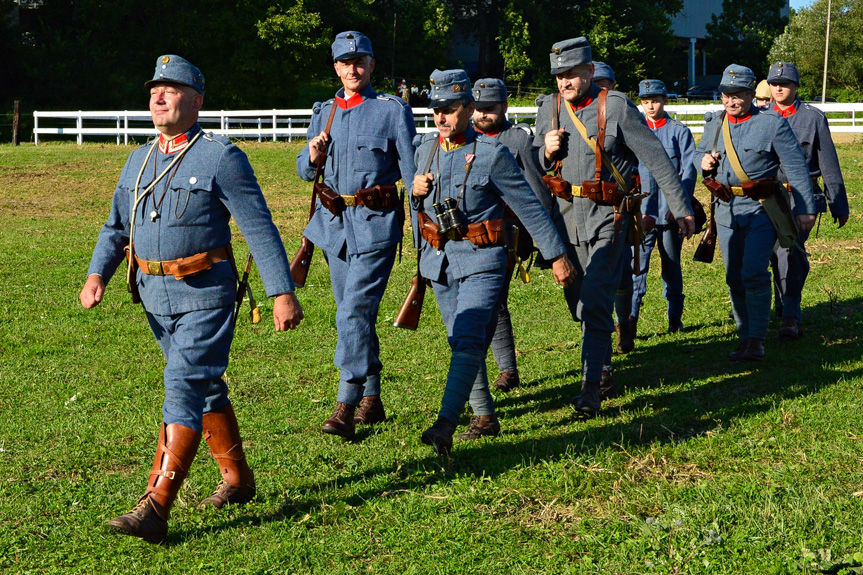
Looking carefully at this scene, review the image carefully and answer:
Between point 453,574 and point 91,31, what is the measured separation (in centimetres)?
4393

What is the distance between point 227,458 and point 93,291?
1062 mm

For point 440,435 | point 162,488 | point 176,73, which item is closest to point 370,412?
point 440,435

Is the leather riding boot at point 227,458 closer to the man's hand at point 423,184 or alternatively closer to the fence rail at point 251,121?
the man's hand at point 423,184

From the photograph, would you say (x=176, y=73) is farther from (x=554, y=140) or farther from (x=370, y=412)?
(x=554, y=140)

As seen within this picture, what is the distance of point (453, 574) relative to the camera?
15.3 feet

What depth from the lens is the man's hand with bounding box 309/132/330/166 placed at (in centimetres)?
682

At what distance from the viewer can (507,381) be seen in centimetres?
788

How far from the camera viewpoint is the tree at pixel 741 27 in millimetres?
85250

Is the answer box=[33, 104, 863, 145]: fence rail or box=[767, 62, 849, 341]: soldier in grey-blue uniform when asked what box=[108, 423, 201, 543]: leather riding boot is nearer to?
box=[767, 62, 849, 341]: soldier in grey-blue uniform

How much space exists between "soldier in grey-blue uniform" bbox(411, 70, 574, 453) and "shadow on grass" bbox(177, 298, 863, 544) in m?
0.42

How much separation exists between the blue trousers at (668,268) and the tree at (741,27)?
263 feet

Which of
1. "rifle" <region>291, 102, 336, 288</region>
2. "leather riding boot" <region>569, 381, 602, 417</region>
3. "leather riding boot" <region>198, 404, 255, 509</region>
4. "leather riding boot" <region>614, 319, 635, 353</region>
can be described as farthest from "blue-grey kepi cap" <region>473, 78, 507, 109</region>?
"leather riding boot" <region>198, 404, 255, 509</region>

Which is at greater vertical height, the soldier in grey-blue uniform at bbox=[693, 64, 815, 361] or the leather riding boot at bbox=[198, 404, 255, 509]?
the soldier in grey-blue uniform at bbox=[693, 64, 815, 361]

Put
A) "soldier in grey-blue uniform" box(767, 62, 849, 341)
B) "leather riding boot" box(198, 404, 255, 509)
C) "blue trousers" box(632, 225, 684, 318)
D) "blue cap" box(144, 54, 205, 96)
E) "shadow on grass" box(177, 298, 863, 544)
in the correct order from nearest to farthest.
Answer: "blue cap" box(144, 54, 205, 96), "leather riding boot" box(198, 404, 255, 509), "shadow on grass" box(177, 298, 863, 544), "soldier in grey-blue uniform" box(767, 62, 849, 341), "blue trousers" box(632, 225, 684, 318)
